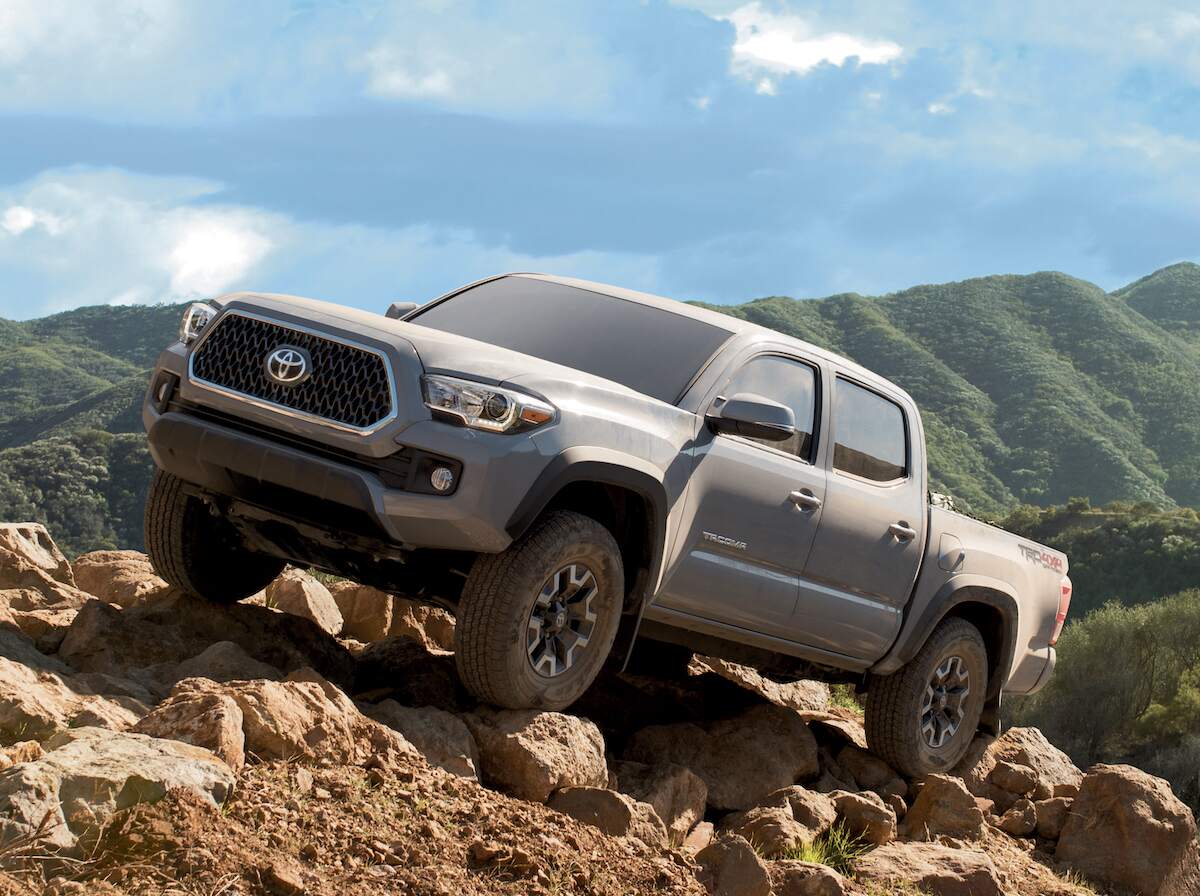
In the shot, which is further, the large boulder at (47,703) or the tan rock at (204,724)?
the large boulder at (47,703)

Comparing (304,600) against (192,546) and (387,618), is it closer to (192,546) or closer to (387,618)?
(387,618)

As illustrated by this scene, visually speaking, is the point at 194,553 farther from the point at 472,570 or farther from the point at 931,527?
the point at 931,527

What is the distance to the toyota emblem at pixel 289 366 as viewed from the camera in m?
5.80

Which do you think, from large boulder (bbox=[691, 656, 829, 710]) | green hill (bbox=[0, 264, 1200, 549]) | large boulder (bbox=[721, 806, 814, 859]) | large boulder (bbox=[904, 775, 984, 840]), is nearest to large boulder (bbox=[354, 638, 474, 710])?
large boulder (bbox=[721, 806, 814, 859])

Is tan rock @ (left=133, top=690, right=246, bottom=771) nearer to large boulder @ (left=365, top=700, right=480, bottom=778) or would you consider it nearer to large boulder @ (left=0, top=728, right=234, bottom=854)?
large boulder @ (left=0, top=728, right=234, bottom=854)

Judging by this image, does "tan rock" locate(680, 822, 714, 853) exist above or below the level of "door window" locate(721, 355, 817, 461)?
below

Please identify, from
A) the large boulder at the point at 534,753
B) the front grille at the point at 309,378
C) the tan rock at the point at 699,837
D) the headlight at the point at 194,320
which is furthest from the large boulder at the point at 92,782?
the tan rock at the point at 699,837

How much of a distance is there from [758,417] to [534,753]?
1682 millimetres

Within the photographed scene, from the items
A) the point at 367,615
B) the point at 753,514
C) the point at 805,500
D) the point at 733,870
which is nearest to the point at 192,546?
the point at 367,615

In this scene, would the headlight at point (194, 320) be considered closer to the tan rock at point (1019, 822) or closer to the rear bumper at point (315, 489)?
the rear bumper at point (315, 489)

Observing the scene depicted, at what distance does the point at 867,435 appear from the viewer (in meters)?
7.60

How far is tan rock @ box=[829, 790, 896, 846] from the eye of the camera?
7.00 metres

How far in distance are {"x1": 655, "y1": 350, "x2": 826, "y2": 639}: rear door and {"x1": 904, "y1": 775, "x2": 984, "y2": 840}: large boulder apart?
1378mm

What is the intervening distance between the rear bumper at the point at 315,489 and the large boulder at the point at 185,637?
2.90ft
